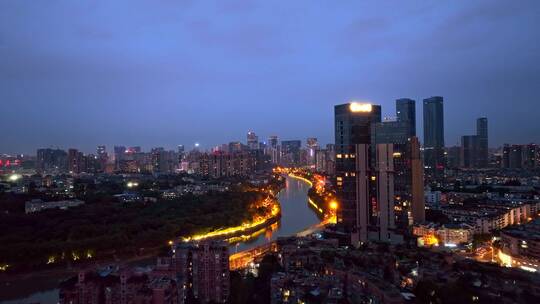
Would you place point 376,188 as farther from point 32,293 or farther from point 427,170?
point 427,170

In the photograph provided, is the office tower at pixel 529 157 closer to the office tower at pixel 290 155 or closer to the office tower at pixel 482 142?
the office tower at pixel 482 142

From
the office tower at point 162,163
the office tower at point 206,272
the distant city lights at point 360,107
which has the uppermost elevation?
the distant city lights at point 360,107

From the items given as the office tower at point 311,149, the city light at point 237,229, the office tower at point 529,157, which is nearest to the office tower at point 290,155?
the office tower at point 311,149

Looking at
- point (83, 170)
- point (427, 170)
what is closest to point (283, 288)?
point (427, 170)

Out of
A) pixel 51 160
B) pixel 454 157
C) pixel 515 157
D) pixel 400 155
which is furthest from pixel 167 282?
pixel 51 160

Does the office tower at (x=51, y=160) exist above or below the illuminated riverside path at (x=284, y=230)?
above
